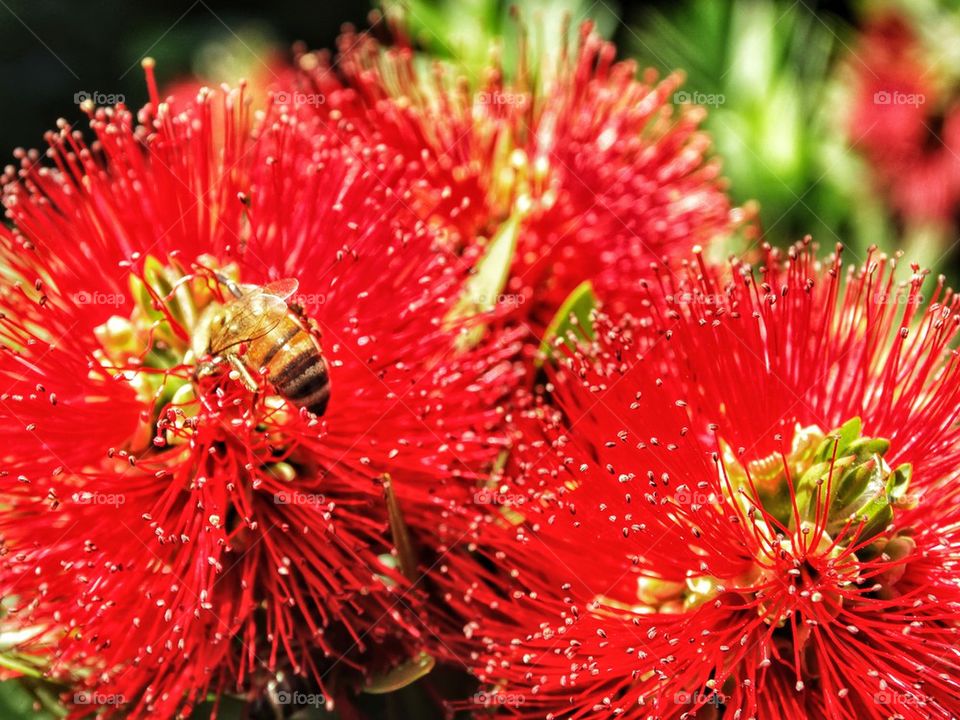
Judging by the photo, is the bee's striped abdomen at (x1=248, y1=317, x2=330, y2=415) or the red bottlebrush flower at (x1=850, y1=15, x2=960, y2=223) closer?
the bee's striped abdomen at (x1=248, y1=317, x2=330, y2=415)

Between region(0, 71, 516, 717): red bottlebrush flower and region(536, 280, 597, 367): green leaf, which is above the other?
region(536, 280, 597, 367): green leaf

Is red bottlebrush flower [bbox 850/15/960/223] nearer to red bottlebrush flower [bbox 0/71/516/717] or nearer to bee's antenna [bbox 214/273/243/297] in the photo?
red bottlebrush flower [bbox 0/71/516/717]

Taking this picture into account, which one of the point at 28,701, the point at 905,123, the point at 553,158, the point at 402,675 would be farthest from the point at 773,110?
the point at 28,701

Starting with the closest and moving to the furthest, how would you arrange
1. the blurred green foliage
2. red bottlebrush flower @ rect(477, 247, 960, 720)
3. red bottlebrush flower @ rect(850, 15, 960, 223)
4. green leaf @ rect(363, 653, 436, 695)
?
red bottlebrush flower @ rect(477, 247, 960, 720) → green leaf @ rect(363, 653, 436, 695) → the blurred green foliage → red bottlebrush flower @ rect(850, 15, 960, 223)

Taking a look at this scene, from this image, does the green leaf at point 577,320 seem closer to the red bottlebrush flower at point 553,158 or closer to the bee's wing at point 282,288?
the red bottlebrush flower at point 553,158

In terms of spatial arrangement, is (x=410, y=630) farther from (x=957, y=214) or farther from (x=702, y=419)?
(x=957, y=214)

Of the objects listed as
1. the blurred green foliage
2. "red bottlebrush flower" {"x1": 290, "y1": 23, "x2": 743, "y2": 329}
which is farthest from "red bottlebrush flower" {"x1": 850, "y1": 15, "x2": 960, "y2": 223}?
"red bottlebrush flower" {"x1": 290, "y1": 23, "x2": 743, "y2": 329}

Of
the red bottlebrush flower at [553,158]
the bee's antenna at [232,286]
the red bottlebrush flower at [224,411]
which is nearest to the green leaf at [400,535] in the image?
the red bottlebrush flower at [224,411]
